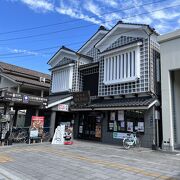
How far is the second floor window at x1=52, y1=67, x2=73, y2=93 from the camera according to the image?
22.1m

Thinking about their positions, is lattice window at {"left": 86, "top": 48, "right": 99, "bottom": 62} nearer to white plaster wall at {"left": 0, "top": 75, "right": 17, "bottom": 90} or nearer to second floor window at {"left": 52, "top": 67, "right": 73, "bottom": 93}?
second floor window at {"left": 52, "top": 67, "right": 73, "bottom": 93}

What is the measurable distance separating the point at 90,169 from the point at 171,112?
813 cm

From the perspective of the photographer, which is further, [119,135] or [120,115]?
[120,115]

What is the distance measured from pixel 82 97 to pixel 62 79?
16.2 feet

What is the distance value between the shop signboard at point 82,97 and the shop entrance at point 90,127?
1.62m

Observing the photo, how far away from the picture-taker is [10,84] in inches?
980

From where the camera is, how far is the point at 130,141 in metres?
14.5

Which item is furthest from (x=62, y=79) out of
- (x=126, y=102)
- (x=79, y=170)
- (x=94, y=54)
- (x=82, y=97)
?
(x=79, y=170)

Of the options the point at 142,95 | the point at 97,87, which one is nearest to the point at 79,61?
the point at 97,87

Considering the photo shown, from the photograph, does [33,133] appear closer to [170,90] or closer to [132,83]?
[132,83]

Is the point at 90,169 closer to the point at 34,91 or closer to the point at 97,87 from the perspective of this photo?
the point at 97,87

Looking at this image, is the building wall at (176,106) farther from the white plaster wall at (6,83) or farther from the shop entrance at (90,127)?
the white plaster wall at (6,83)

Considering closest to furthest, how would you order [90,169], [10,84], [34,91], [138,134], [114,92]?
[90,169] < [138,134] < [114,92] < [10,84] < [34,91]

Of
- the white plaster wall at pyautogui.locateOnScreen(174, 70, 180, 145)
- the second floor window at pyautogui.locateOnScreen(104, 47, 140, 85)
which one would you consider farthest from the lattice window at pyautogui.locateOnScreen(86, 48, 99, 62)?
the white plaster wall at pyautogui.locateOnScreen(174, 70, 180, 145)
